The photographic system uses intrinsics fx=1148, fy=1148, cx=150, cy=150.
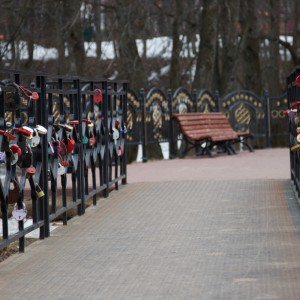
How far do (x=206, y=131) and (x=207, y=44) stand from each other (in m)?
7.47

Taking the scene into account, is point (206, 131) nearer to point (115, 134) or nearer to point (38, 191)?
point (115, 134)

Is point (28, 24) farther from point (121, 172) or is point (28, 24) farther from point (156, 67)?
point (156, 67)

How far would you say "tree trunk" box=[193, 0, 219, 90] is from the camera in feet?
96.1

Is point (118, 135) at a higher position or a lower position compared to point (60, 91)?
lower

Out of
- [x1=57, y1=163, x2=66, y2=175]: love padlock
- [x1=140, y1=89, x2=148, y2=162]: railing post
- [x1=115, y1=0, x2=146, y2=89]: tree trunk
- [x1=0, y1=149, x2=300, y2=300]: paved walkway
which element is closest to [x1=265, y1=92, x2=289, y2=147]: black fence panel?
[x1=115, y1=0, x2=146, y2=89]: tree trunk

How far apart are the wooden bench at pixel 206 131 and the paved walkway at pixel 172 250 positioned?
778 centimetres

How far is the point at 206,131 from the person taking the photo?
22.6 meters

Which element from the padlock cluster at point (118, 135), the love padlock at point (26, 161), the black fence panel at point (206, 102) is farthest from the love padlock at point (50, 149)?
the black fence panel at point (206, 102)

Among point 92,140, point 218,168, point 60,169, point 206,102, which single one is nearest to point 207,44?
point 206,102

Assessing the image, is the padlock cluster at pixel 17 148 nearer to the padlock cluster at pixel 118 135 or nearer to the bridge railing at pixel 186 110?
the padlock cluster at pixel 118 135

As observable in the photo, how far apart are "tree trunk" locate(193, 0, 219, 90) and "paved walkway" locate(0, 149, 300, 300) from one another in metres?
15.6

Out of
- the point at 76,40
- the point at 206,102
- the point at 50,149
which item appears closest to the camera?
the point at 50,149

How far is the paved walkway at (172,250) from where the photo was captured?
6816 millimetres

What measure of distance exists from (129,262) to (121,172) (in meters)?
6.83
